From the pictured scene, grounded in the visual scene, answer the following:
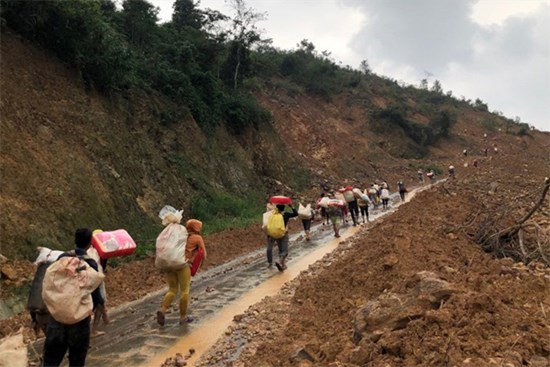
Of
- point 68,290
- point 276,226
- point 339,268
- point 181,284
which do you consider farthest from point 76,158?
point 68,290

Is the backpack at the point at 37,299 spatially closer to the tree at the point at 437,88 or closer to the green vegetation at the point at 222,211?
the green vegetation at the point at 222,211

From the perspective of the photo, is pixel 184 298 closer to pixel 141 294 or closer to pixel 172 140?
pixel 141 294

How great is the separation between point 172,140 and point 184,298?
16464 mm

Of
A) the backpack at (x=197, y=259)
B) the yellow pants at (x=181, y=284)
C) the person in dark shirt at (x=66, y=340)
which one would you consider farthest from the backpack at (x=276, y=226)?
the person in dark shirt at (x=66, y=340)

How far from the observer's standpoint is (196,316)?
29.4ft

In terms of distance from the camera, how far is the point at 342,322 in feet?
22.3

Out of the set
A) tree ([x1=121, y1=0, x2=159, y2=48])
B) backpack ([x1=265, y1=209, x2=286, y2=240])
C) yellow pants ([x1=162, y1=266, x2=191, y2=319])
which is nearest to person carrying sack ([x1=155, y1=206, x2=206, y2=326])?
yellow pants ([x1=162, y1=266, x2=191, y2=319])

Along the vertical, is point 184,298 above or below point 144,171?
below

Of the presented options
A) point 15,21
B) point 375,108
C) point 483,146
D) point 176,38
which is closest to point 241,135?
point 176,38

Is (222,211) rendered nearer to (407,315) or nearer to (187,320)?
(187,320)

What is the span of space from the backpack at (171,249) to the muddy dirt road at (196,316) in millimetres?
1111

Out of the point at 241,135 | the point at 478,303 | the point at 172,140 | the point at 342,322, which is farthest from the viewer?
the point at 241,135

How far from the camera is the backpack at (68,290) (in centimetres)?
509

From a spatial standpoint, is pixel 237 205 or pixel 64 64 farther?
pixel 237 205
